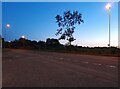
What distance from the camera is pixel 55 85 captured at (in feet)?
35.4

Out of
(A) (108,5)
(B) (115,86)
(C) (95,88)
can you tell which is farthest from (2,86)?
(A) (108,5)

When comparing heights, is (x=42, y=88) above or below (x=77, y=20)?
below

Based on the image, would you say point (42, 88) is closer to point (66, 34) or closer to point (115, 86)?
point (115, 86)

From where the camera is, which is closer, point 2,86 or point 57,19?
point 2,86

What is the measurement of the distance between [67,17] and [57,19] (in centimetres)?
328

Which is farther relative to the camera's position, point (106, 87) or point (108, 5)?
point (108, 5)

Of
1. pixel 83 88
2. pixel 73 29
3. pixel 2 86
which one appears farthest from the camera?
pixel 73 29

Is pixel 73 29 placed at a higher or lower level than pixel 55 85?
higher

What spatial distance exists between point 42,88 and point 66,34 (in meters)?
62.6

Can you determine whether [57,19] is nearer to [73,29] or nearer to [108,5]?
[73,29]

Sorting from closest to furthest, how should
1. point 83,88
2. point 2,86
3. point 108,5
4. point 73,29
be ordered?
point 83,88, point 2,86, point 108,5, point 73,29

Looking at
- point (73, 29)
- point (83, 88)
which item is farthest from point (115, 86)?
point (73, 29)

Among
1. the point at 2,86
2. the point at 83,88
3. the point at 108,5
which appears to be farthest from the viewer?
the point at 108,5

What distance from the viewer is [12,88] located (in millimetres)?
10195
